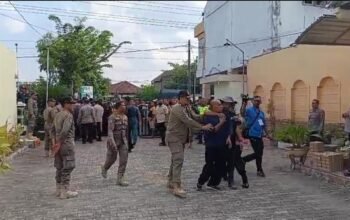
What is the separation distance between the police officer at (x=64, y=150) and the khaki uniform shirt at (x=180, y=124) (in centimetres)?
162

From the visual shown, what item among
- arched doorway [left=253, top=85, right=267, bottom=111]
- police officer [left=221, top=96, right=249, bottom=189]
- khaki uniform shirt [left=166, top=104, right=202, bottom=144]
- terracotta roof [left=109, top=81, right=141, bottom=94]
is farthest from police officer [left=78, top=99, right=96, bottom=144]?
terracotta roof [left=109, top=81, right=141, bottom=94]

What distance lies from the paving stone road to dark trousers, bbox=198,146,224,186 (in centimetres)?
30

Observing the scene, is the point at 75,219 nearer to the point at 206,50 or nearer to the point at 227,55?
the point at 227,55

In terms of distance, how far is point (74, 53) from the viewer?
29.8 meters

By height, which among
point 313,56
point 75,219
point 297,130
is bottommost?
point 75,219

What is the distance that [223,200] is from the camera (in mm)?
8195

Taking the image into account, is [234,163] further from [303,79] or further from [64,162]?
[303,79]

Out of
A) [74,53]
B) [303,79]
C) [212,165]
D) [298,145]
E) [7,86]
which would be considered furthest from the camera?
[74,53]

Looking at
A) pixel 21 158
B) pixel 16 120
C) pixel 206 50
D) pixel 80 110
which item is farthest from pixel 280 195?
pixel 206 50

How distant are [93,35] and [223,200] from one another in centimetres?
2661

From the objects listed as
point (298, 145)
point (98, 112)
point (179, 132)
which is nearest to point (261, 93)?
point (98, 112)

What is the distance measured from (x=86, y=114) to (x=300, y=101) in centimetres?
722

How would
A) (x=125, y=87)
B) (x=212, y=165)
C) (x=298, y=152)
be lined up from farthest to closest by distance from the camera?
(x=125, y=87), (x=298, y=152), (x=212, y=165)

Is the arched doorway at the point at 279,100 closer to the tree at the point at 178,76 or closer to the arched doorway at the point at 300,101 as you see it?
the arched doorway at the point at 300,101
